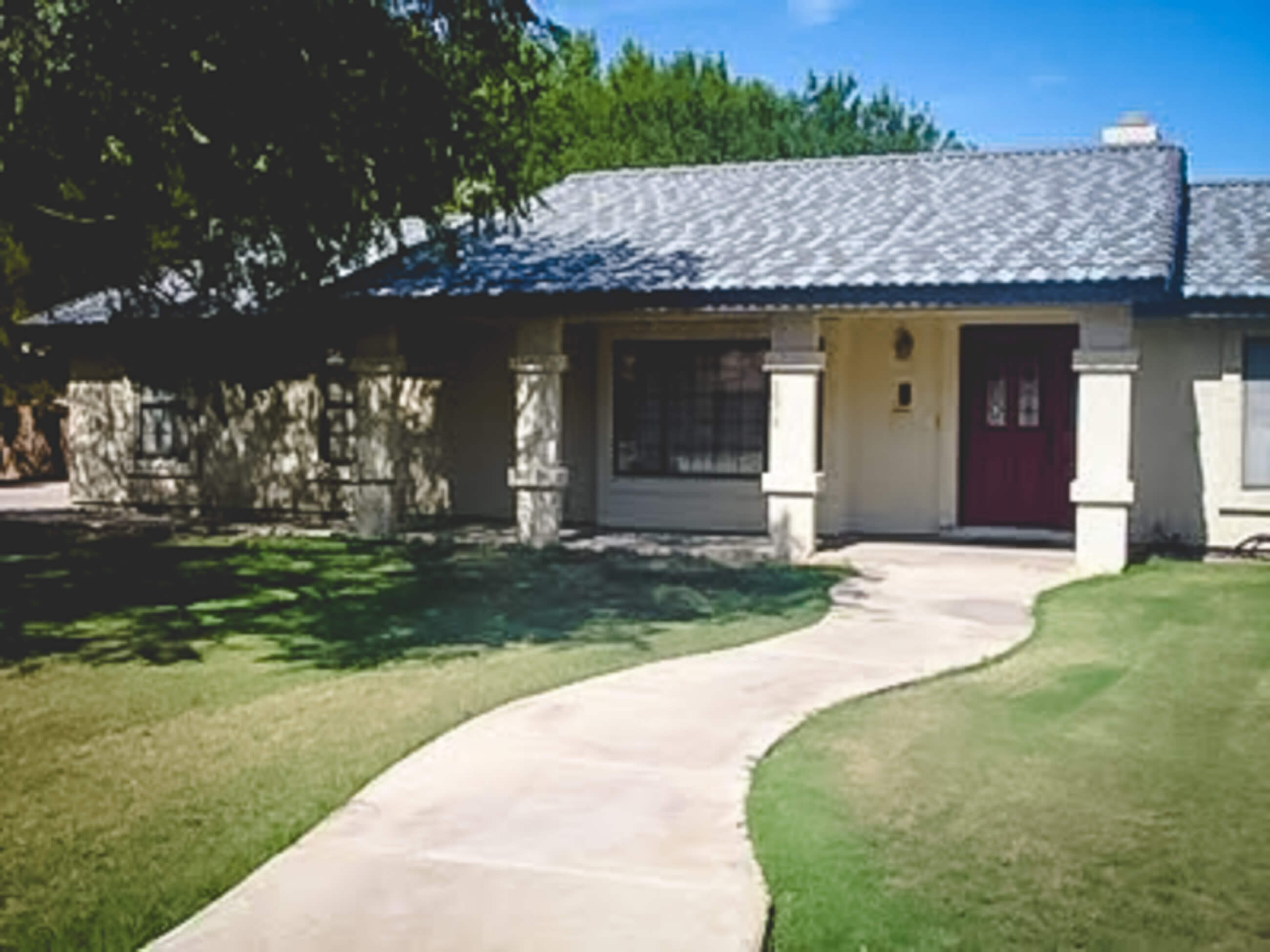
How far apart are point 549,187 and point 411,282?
556 cm

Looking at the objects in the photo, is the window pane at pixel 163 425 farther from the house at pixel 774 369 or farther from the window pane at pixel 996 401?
the window pane at pixel 996 401

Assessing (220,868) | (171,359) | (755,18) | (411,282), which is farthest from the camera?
(755,18)

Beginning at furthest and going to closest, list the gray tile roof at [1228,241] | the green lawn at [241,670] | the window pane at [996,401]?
the window pane at [996,401] → the gray tile roof at [1228,241] → the green lawn at [241,670]

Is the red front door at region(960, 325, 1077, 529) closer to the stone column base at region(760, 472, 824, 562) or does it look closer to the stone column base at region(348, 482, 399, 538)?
the stone column base at region(760, 472, 824, 562)

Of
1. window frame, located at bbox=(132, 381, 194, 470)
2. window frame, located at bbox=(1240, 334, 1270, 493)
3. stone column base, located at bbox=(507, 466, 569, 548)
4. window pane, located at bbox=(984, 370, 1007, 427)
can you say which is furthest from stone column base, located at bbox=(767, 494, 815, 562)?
window frame, located at bbox=(132, 381, 194, 470)

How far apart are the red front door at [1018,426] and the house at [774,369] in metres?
0.03

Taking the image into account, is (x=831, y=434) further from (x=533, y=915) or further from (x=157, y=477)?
(x=533, y=915)

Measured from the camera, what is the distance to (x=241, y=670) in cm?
859

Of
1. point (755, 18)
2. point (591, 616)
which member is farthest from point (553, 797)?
point (755, 18)

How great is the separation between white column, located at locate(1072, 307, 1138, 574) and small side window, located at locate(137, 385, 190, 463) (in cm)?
1292

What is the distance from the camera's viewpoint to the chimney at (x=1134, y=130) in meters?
18.6

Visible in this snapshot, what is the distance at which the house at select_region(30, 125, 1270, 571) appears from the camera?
13750 mm

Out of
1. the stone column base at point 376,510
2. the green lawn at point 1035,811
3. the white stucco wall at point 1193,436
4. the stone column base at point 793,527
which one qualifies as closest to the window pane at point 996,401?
the white stucco wall at point 1193,436

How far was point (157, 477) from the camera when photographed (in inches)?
768
